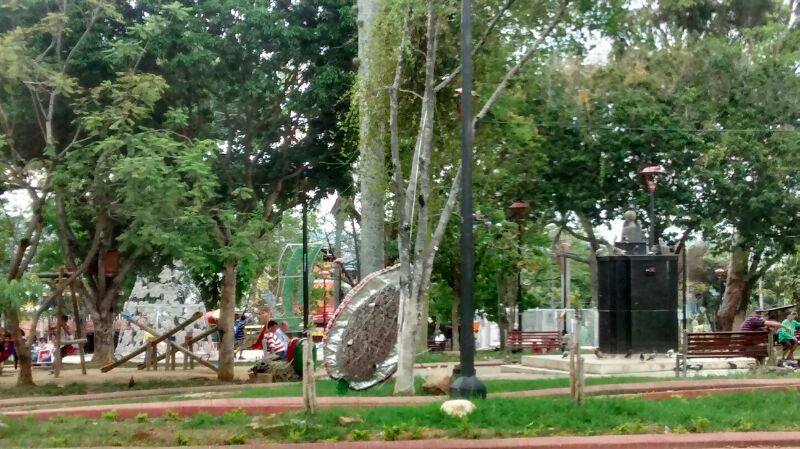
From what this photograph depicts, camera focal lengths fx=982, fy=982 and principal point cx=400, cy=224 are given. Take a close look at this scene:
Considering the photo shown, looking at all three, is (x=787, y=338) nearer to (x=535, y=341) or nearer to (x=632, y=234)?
(x=632, y=234)

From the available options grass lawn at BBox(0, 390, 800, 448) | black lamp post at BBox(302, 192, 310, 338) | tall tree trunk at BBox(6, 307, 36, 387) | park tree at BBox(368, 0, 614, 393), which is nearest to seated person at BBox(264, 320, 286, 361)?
black lamp post at BBox(302, 192, 310, 338)

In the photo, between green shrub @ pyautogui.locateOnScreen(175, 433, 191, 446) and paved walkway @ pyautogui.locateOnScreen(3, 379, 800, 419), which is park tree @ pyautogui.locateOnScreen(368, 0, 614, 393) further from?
green shrub @ pyautogui.locateOnScreen(175, 433, 191, 446)

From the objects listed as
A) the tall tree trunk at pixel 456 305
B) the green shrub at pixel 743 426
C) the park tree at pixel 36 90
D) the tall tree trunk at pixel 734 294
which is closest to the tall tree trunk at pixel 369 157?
the park tree at pixel 36 90

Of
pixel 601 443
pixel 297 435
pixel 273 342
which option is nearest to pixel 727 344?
pixel 273 342

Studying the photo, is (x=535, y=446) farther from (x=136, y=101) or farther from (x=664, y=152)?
(x=664, y=152)

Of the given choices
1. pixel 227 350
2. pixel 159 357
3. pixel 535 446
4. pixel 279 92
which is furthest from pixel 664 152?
pixel 535 446

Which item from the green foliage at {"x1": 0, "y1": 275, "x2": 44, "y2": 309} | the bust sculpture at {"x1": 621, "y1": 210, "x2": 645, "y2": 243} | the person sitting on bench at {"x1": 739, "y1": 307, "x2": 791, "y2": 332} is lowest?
the person sitting on bench at {"x1": 739, "y1": 307, "x2": 791, "y2": 332}

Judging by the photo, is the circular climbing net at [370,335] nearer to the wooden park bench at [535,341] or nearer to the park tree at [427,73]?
the park tree at [427,73]

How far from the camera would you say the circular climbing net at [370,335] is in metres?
14.0

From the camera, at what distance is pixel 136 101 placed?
18.8m

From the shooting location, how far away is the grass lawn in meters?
9.92

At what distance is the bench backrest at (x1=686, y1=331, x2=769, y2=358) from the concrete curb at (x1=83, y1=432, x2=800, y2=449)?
316 inches

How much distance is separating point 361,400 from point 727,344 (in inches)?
347

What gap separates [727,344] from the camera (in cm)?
1833
